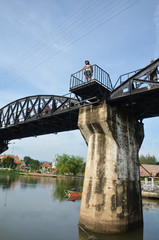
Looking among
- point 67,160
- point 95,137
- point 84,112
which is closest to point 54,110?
point 84,112

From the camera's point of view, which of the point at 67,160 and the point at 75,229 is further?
the point at 67,160

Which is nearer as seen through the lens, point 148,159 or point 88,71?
point 88,71

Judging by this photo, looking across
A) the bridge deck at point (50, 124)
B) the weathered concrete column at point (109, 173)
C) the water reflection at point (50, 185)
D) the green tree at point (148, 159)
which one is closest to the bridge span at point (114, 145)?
the weathered concrete column at point (109, 173)

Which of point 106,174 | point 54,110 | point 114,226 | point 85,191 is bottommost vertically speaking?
point 114,226

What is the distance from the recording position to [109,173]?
12.2 m

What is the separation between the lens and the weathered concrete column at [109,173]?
1159 cm

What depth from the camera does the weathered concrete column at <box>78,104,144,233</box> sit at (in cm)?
1159

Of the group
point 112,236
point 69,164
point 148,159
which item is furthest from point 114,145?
Result: point 148,159

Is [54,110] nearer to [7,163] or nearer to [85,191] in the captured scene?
[85,191]

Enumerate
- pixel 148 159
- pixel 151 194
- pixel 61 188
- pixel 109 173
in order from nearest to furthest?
pixel 109 173
pixel 151 194
pixel 61 188
pixel 148 159

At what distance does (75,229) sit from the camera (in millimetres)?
13250

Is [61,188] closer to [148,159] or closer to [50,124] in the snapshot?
[50,124]

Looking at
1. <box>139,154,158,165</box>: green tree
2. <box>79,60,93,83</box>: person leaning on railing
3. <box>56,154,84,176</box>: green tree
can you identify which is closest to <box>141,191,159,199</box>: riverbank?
<box>79,60,93,83</box>: person leaning on railing

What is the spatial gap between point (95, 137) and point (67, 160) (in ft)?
294
